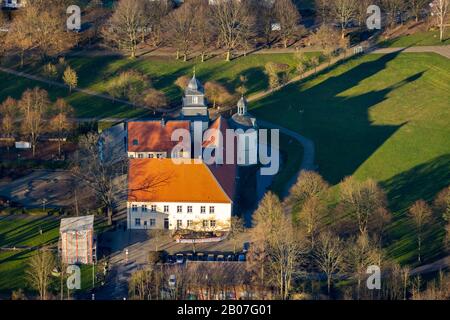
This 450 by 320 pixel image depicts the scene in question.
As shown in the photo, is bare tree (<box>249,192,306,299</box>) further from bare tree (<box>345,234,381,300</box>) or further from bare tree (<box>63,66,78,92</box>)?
bare tree (<box>63,66,78,92</box>)

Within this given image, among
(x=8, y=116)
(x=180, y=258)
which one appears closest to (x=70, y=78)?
(x=8, y=116)

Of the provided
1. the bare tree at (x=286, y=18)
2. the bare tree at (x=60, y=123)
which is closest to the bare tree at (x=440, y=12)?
the bare tree at (x=286, y=18)

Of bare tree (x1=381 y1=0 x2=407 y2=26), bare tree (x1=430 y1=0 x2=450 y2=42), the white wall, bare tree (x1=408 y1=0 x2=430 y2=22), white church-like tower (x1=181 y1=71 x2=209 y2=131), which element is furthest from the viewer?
bare tree (x1=408 y1=0 x2=430 y2=22)

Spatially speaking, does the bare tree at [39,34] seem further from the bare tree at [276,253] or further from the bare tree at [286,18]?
the bare tree at [276,253]

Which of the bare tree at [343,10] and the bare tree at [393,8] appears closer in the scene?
the bare tree at [343,10]

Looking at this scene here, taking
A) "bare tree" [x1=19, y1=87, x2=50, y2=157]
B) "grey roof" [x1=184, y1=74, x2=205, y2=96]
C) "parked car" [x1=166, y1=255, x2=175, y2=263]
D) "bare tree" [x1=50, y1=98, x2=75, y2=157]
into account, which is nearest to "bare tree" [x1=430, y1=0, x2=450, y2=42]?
"grey roof" [x1=184, y1=74, x2=205, y2=96]

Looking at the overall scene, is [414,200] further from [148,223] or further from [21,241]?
[21,241]

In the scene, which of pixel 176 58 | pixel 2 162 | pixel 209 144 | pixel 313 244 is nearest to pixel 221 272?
pixel 313 244
